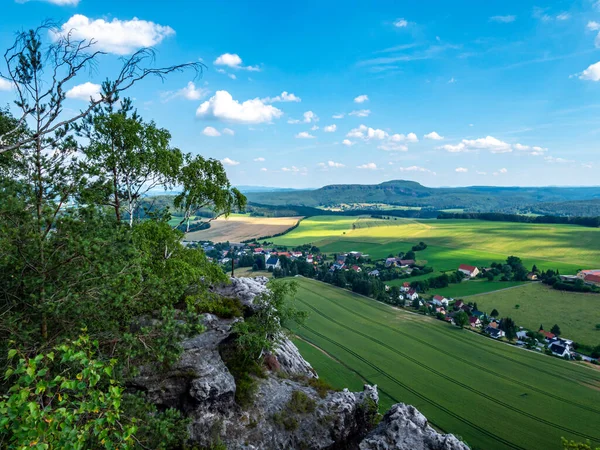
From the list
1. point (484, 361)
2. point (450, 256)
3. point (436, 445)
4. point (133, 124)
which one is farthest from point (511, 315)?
point (133, 124)

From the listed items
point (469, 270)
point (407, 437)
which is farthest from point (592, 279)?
point (407, 437)

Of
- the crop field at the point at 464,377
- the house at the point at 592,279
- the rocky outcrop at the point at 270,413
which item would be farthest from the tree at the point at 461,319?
the rocky outcrop at the point at 270,413

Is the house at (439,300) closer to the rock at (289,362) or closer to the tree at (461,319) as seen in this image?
the tree at (461,319)

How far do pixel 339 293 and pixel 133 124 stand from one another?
241ft

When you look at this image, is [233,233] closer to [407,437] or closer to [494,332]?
[494,332]

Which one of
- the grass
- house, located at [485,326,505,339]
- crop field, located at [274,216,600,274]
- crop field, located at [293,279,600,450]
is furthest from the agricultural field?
house, located at [485,326,505,339]

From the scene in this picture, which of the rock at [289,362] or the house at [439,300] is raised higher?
the rock at [289,362]

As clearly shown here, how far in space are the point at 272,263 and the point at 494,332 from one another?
7054 cm

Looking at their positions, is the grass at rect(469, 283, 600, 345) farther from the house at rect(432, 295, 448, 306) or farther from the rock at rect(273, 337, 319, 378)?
the rock at rect(273, 337, 319, 378)

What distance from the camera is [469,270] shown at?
101500 millimetres

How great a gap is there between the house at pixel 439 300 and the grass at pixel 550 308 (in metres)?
6.48

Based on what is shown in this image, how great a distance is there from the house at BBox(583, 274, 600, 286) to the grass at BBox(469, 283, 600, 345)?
8.56 metres

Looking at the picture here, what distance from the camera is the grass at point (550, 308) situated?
202 ft

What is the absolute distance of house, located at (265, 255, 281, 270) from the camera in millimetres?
111600
